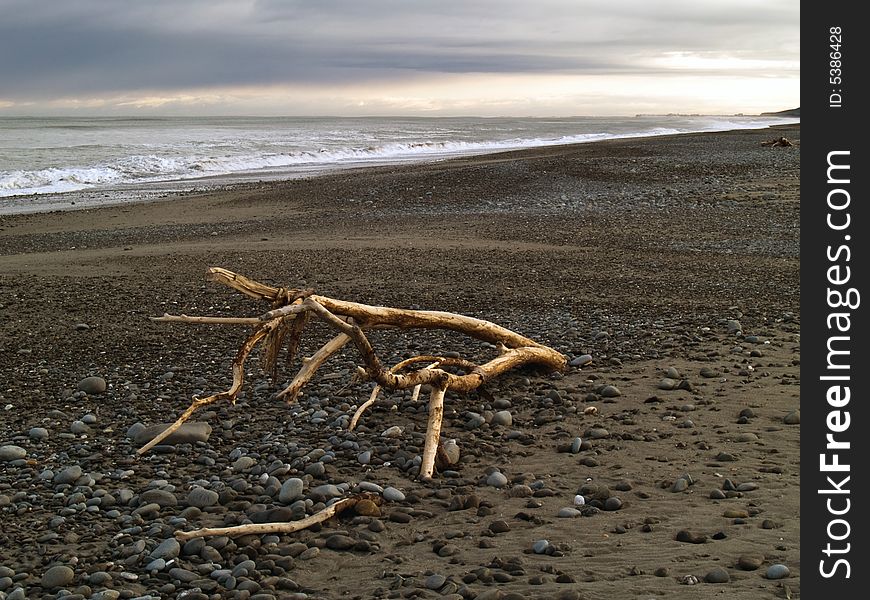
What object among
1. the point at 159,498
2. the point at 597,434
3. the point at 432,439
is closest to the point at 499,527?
the point at 432,439

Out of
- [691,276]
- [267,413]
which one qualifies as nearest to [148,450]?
[267,413]

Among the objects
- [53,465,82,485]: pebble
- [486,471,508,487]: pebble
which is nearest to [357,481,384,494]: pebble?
[486,471,508,487]: pebble

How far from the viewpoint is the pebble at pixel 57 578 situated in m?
3.79

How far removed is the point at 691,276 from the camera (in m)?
10.3

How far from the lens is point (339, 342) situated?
18.6 ft

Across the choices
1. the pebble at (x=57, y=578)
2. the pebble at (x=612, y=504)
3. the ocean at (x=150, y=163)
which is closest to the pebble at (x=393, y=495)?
the pebble at (x=612, y=504)

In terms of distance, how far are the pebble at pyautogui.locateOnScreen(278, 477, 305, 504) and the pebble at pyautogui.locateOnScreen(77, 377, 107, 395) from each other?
260cm

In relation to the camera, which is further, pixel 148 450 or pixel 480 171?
pixel 480 171

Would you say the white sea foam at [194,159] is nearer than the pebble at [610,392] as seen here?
No

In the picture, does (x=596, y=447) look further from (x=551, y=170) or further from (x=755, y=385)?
(x=551, y=170)

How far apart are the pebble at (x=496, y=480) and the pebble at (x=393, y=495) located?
0.53m

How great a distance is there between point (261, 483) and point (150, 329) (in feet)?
13.1

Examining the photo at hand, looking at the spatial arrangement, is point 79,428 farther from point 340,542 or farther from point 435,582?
point 435,582

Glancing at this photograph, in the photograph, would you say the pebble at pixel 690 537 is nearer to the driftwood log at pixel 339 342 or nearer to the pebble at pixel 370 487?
the driftwood log at pixel 339 342
